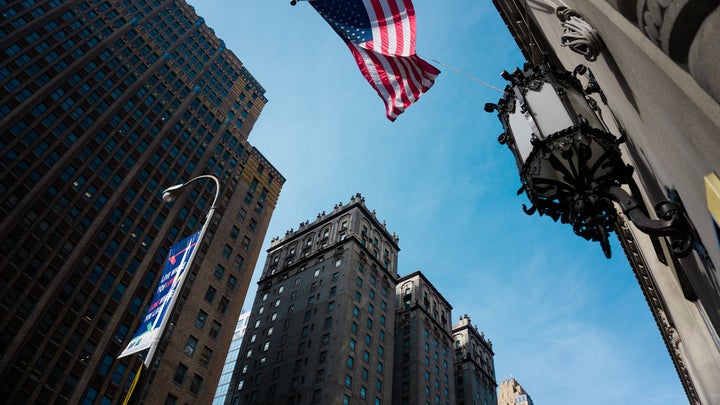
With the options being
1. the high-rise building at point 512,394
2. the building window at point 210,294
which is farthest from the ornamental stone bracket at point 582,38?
the high-rise building at point 512,394

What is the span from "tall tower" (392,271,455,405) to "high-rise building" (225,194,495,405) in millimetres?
216

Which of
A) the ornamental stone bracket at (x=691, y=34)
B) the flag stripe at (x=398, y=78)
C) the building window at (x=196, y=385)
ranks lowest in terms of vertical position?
the ornamental stone bracket at (x=691, y=34)

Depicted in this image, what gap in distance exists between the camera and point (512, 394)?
157 meters

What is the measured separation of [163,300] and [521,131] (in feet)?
30.7

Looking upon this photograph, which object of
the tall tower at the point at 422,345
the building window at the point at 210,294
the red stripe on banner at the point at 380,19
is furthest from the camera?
the tall tower at the point at 422,345

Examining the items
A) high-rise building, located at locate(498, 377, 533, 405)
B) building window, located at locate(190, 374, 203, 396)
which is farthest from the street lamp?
high-rise building, located at locate(498, 377, 533, 405)

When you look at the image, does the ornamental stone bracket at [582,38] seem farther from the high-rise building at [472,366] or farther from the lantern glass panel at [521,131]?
the high-rise building at [472,366]

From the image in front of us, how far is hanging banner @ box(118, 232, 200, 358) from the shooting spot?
33.9 feet

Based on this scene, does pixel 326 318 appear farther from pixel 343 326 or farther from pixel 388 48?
pixel 388 48

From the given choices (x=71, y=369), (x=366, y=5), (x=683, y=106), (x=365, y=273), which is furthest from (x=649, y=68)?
(x=365, y=273)

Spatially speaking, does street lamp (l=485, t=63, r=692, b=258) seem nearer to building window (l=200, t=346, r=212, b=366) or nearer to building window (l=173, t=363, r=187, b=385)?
building window (l=173, t=363, r=187, b=385)

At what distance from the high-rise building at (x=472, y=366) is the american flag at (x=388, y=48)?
97216mm

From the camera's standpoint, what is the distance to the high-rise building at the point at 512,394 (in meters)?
152

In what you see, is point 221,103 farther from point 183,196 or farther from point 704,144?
point 704,144
